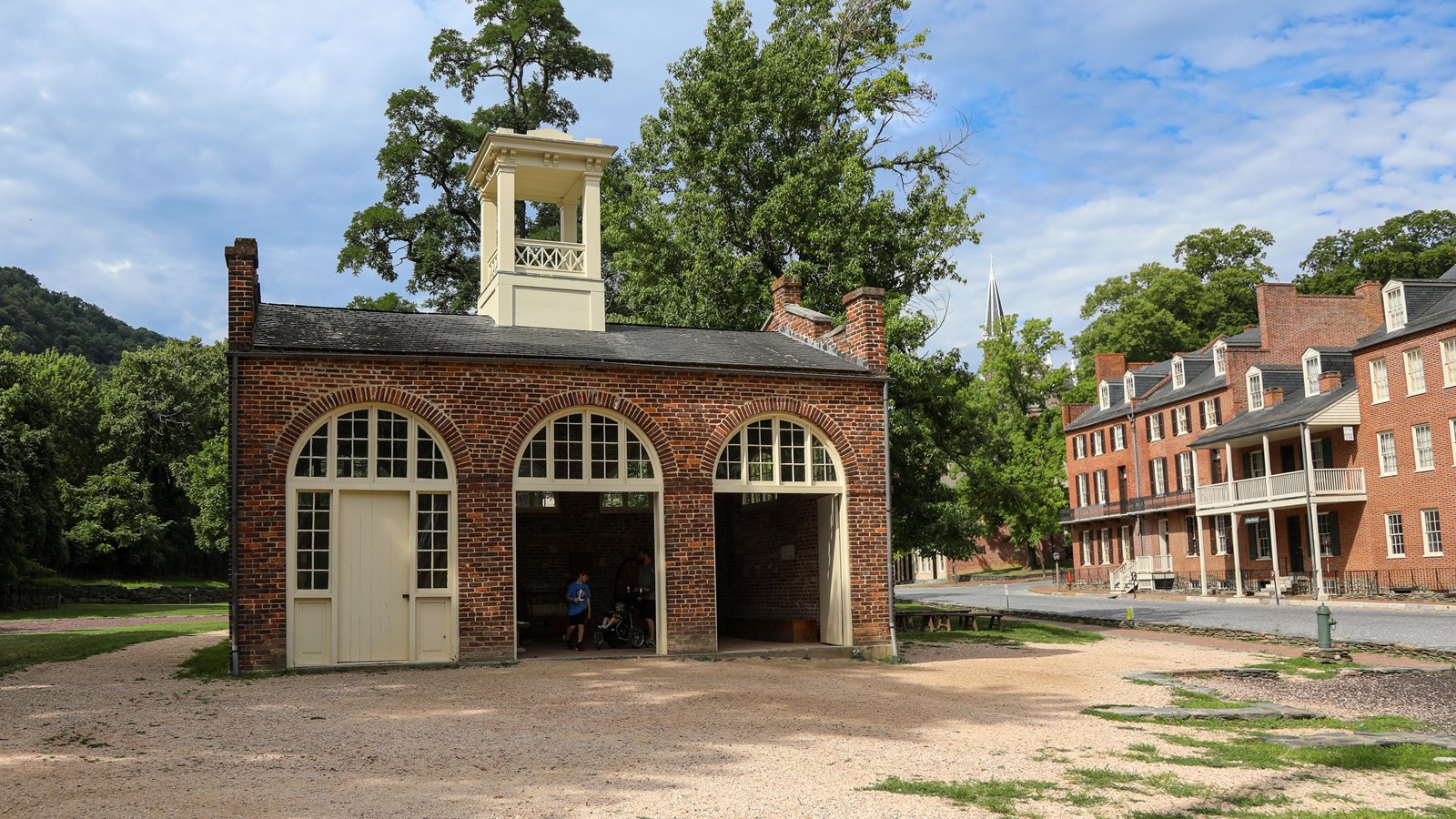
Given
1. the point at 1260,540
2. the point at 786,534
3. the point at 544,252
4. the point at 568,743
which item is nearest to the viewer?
the point at 568,743

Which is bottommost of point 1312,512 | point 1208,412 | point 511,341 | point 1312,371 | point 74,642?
point 74,642

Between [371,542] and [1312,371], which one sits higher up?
[1312,371]

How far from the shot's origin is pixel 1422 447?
32.8 meters

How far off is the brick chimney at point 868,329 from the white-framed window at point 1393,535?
24401 millimetres

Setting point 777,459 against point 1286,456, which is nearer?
point 777,459

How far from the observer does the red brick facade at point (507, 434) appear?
46.5 ft

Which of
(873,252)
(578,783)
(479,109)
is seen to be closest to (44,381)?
(479,109)

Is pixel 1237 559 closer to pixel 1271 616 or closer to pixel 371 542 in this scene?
pixel 1271 616

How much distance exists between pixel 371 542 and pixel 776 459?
6.07 meters

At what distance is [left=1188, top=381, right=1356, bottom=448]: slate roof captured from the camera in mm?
36062

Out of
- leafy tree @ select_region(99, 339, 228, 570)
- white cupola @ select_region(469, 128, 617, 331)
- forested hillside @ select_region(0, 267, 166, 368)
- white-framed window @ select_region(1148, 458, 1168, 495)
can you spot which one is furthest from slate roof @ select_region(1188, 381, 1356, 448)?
forested hillside @ select_region(0, 267, 166, 368)

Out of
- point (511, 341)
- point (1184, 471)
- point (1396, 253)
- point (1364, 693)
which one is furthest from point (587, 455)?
point (1396, 253)

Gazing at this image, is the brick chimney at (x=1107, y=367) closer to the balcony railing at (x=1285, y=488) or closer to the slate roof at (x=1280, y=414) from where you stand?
→ the slate roof at (x=1280, y=414)

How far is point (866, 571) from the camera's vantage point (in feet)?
56.1
